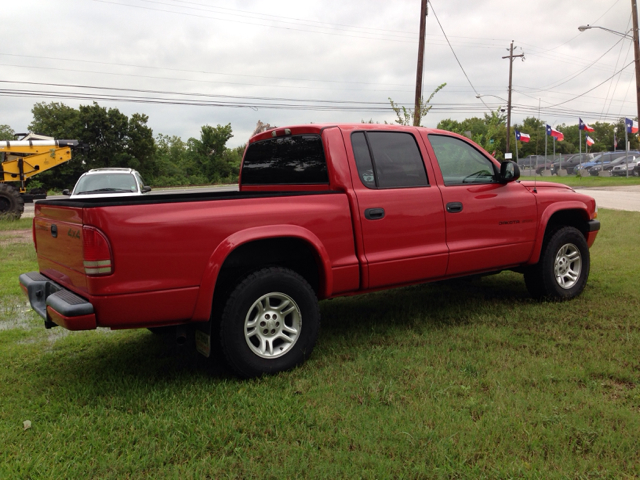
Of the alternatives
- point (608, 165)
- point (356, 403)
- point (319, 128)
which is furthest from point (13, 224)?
point (608, 165)

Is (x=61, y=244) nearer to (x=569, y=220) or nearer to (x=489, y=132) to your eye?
(x=569, y=220)

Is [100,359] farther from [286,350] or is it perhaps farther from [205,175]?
[205,175]

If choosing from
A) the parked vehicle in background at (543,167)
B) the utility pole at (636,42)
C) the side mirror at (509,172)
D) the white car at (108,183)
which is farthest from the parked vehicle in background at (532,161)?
the side mirror at (509,172)

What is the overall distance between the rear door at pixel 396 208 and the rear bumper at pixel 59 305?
2047mm

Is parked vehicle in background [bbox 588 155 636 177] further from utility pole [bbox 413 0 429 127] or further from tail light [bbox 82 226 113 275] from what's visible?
tail light [bbox 82 226 113 275]

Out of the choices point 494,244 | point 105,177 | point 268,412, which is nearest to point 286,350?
point 268,412

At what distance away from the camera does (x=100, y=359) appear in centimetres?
445

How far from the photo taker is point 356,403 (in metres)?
3.40

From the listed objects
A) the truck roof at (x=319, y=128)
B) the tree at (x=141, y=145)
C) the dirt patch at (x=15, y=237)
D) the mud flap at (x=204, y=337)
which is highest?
the tree at (x=141, y=145)

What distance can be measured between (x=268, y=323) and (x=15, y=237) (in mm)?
10390

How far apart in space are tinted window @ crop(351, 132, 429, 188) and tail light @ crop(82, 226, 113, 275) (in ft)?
6.72

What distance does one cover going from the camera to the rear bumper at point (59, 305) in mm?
3270

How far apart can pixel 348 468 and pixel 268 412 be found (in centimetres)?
76

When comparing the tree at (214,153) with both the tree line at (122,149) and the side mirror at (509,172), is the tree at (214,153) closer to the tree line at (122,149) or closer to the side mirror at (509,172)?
the tree line at (122,149)
